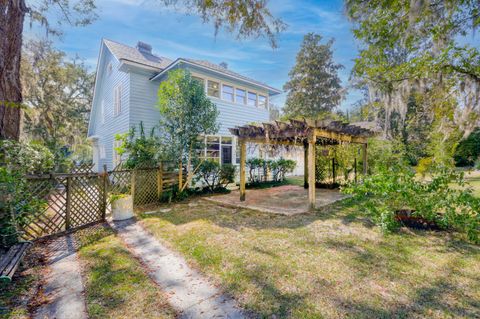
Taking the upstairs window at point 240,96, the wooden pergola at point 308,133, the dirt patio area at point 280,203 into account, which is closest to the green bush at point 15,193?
the dirt patio area at point 280,203

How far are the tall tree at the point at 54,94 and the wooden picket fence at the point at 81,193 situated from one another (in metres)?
5.09

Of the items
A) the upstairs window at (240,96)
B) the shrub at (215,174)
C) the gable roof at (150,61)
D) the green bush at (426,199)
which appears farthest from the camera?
the upstairs window at (240,96)

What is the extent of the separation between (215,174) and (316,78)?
19.3 metres

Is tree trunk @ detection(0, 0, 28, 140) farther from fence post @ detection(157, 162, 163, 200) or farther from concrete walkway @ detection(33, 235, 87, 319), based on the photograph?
A: fence post @ detection(157, 162, 163, 200)

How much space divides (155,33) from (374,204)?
842 centimetres

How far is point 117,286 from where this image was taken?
8.79 feet

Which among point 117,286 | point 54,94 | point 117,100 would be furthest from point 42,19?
point 54,94

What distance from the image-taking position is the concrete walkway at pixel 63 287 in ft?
7.41

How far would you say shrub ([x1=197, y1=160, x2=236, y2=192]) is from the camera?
855 centimetres

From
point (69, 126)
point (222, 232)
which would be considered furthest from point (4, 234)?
point (69, 126)

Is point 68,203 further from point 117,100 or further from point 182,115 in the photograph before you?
point 117,100

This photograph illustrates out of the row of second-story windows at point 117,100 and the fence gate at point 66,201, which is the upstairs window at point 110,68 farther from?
the fence gate at point 66,201

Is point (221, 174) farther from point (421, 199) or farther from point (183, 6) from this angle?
point (421, 199)

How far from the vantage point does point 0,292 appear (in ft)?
8.34
